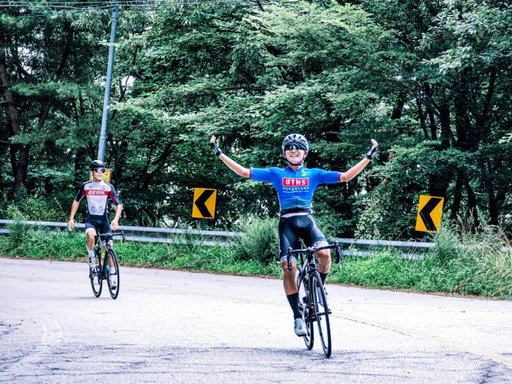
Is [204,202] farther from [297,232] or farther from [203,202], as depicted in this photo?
[297,232]

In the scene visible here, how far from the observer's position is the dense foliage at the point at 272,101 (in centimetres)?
1662

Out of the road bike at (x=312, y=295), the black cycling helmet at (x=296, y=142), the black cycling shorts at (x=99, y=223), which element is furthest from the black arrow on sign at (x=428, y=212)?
the road bike at (x=312, y=295)

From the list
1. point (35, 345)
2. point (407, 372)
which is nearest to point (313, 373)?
point (407, 372)

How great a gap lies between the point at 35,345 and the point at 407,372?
139 inches

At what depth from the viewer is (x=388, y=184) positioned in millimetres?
16734

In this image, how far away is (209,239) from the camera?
17703 millimetres

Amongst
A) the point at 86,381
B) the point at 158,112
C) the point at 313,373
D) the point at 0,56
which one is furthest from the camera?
the point at 0,56

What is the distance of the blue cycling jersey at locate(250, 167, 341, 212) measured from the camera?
6590 mm

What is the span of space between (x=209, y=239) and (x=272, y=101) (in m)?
4.34

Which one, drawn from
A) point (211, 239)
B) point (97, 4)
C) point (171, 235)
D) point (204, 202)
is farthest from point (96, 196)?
point (97, 4)

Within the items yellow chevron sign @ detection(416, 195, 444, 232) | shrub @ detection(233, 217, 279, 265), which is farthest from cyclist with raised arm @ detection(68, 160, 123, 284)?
yellow chevron sign @ detection(416, 195, 444, 232)

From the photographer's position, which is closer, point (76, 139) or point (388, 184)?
point (388, 184)

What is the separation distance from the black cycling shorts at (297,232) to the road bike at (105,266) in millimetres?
4428

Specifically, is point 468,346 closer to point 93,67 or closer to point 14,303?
point 14,303
